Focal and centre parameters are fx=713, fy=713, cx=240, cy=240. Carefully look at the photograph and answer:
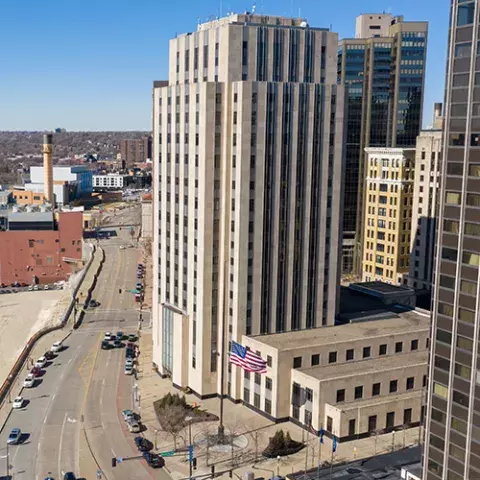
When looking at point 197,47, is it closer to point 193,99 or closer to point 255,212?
point 193,99

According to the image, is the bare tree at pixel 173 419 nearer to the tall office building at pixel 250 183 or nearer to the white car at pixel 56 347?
the tall office building at pixel 250 183

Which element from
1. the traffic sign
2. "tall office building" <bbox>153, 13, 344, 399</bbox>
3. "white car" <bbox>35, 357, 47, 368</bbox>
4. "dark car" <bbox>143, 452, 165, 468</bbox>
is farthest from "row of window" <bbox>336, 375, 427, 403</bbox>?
"white car" <bbox>35, 357, 47, 368</bbox>

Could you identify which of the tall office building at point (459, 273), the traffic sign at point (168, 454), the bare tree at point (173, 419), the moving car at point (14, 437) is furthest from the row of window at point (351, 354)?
the tall office building at point (459, 273)

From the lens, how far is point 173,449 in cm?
7462

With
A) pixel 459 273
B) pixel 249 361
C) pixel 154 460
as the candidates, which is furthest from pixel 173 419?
pixel 459 273

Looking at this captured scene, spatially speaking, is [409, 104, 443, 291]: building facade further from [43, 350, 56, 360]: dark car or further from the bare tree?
[43, 350, 56, 360]: dark car

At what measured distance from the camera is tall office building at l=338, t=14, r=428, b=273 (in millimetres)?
165375

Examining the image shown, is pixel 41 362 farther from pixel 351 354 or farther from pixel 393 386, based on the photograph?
pixel 393 386

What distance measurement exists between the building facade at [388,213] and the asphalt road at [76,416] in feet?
187

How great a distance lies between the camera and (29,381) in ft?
310

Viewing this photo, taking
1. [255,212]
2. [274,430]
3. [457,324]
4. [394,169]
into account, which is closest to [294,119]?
[255,212]

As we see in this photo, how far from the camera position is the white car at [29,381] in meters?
93.8

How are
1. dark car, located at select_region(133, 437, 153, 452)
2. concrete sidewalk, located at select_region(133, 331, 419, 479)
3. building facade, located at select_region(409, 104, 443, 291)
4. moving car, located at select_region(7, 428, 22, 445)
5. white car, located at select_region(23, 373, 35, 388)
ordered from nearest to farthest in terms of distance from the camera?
concrete sidewalk, located at select_region(133, 331, 419, 479)
dark car, located at select_region(133, 437, 153, 452)
moving car, located at select_region(7, 428, 22, 445)
white car, located at select_region(23, 373, 35, 388)
building facade, located at select_region(409, 104, 443, 291)

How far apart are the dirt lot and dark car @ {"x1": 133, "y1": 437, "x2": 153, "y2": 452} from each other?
140 ft
